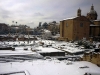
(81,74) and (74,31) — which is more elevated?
(74,31)

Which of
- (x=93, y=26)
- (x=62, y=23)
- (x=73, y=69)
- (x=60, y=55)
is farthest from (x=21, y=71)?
(x=93, y=26)

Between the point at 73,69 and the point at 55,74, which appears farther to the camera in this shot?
the point at 73,69

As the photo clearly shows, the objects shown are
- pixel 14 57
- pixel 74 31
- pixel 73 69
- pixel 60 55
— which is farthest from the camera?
pixel 74 31

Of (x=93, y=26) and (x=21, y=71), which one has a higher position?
(x=93, y=26)

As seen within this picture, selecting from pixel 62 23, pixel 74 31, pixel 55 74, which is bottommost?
pixel 55 74

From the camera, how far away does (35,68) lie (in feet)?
31.1

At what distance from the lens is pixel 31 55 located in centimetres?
1305

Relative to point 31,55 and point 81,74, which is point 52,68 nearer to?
point 81,74

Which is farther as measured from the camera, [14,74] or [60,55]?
[60,55]

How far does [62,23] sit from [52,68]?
26103 mm

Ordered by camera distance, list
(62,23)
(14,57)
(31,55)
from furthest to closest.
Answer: (62,23), (31,55), (14,57)

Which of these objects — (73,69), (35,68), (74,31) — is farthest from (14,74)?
(74,31)

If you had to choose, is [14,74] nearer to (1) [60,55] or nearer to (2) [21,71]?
(2) [21,71]

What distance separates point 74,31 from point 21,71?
79.1 ft
